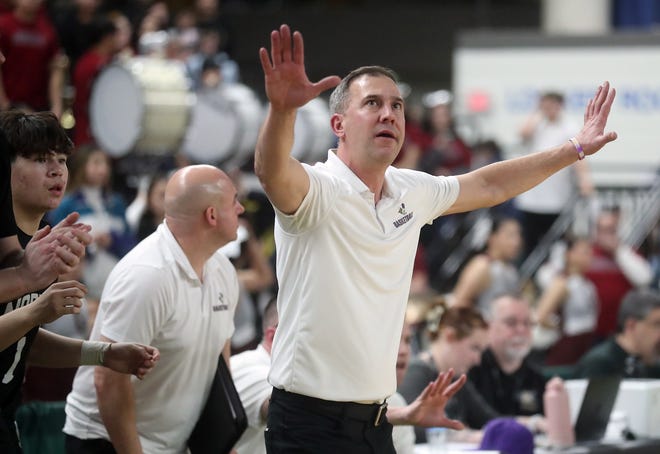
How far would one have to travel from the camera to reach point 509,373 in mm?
7949

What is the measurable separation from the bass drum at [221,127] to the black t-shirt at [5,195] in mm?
9425

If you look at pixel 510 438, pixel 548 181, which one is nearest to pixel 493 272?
pixel 548 181

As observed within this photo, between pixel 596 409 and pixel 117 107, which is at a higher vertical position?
pixel 117 107

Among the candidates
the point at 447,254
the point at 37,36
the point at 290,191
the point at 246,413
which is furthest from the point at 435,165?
the point at 290,191

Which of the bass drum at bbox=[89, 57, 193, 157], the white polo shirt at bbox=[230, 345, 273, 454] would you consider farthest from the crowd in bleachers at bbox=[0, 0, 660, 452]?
the white polo shirt at bbox=[230, 345, 273, 454]

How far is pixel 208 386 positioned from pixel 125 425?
1.41 ft

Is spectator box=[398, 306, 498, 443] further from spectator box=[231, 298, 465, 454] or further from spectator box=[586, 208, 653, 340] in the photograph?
spectator box=[586, 208, 653, 340]

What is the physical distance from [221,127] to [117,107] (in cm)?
192

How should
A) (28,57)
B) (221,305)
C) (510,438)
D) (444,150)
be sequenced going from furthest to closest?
1. (444,150)
2. (28,57)
3. (510,438)
4. (221,305)

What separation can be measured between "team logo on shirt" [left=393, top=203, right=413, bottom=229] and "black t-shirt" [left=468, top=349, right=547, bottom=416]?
331cm

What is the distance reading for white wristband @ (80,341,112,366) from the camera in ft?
15.1

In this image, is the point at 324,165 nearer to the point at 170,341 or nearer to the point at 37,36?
the point at 170,341

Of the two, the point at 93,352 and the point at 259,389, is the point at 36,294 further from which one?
the point at 259,389

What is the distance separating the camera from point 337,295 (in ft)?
14.3
